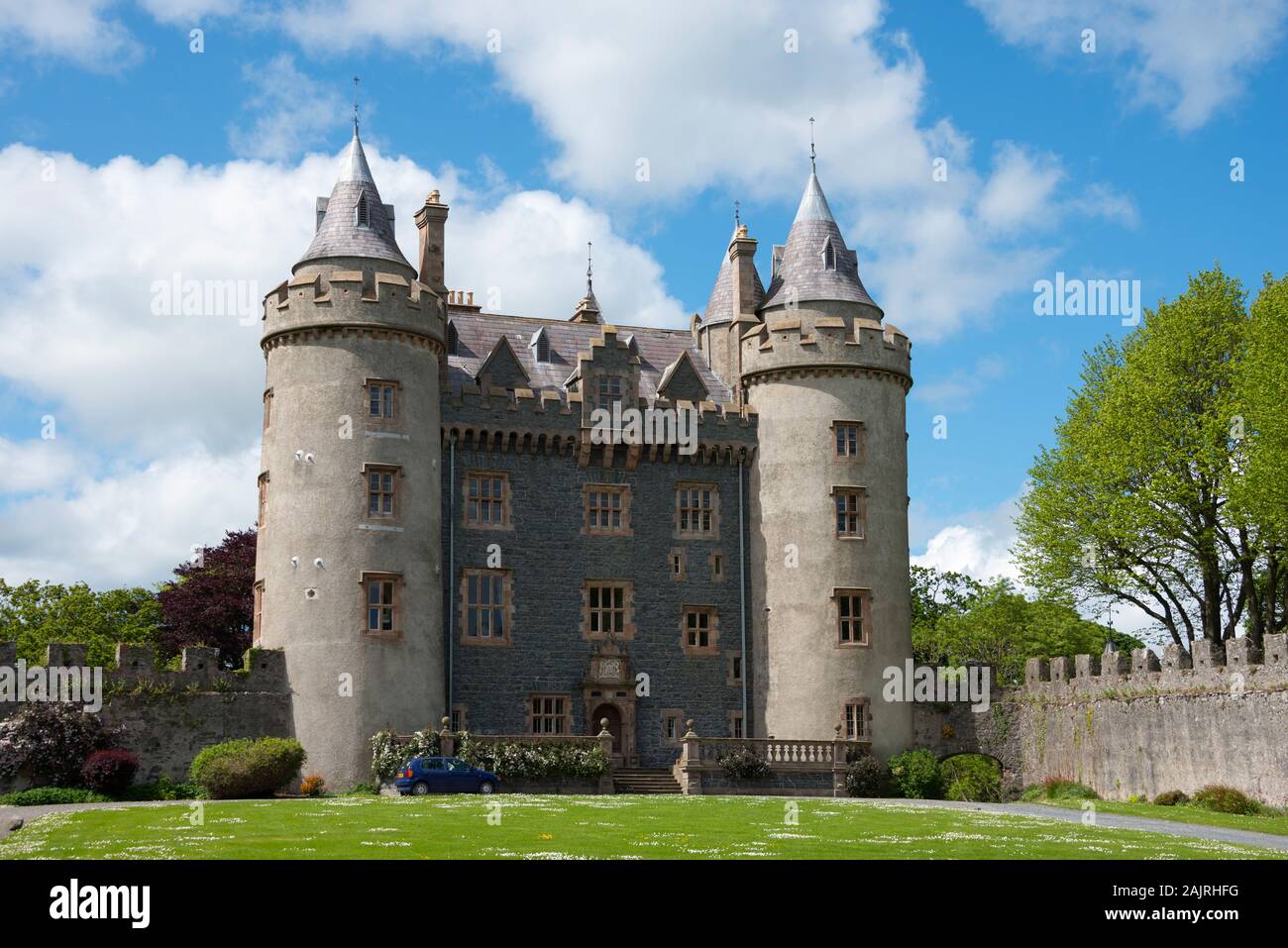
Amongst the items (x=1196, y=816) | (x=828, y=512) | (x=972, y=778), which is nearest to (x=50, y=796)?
(x=828, y=512)

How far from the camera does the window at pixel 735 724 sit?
4698 centimetres

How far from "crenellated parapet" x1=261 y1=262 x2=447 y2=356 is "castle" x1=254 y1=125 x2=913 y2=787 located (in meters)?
0.07

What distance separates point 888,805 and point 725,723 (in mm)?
10892

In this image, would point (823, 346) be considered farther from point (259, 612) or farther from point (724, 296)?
point (259, 612)

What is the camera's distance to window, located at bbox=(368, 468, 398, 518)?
4316cm

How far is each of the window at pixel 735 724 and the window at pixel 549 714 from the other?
529 cm

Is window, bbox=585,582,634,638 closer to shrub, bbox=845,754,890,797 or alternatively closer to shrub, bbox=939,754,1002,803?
shrub, bbox=845,754,890,797

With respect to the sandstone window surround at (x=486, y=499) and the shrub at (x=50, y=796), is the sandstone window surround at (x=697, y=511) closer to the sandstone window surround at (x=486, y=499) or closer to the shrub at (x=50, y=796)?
the sandstone window surround at (x=486, y=499)

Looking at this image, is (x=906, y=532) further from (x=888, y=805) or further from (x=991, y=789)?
(x=888, y=805)

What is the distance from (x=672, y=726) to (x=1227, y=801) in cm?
1662

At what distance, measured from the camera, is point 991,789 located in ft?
153
